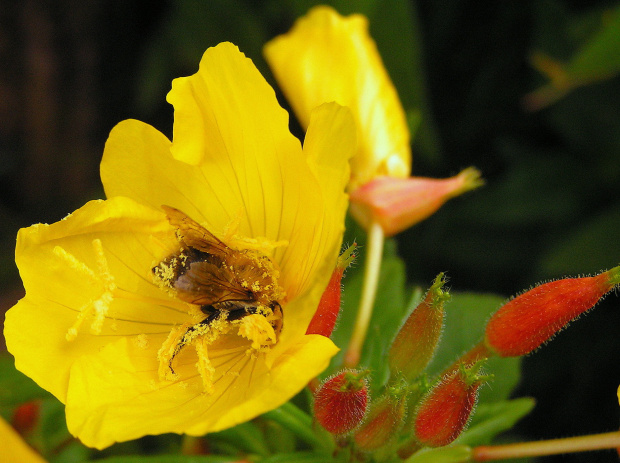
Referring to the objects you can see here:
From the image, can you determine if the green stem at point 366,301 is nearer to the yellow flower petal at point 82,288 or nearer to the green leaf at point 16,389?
the yellow flower petal at point 82,288

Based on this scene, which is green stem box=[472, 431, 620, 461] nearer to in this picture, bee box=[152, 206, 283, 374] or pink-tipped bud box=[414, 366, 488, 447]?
pink-tipped bud box=[414, 366, 488, 447]

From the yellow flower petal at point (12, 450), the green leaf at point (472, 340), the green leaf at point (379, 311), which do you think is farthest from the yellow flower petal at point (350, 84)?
the yellow flower petal at point (12, 450)

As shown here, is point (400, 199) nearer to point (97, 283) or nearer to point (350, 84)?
point (350, 84)

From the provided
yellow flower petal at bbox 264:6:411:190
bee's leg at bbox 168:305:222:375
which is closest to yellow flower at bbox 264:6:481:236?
yellow flower petal at bbox 264:6:411:190

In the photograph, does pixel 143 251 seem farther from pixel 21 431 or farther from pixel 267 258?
pixel 21 431

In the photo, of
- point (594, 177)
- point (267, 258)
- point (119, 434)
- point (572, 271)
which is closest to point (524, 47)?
point (594, 177)
